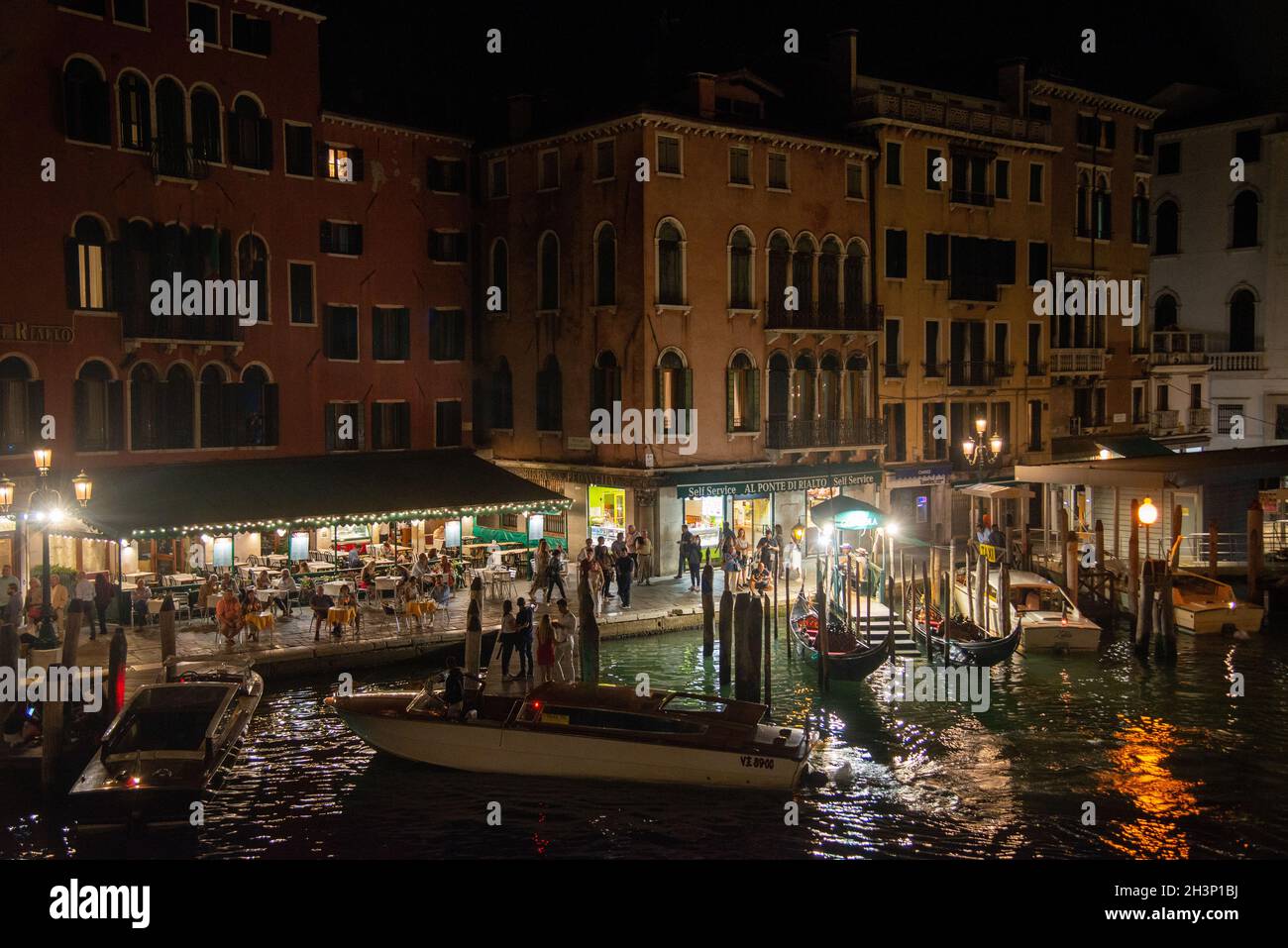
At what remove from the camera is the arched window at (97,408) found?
26.5 metres

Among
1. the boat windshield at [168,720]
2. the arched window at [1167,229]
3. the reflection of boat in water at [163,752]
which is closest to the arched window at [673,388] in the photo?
the reflection of boat in water at [163,752]

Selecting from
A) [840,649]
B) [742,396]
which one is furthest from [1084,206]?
[840,649]

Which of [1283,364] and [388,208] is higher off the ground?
[388,208]

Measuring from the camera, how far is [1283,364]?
43.7 m

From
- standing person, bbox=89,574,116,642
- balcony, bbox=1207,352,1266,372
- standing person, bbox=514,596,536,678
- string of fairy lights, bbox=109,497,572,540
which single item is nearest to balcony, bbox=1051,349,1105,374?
balcony, bbox=1207,352,1266,372

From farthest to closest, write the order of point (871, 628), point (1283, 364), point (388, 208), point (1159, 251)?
point (1159, 251) < point (1283, 364) < point (388, 208) < point (871, 628)

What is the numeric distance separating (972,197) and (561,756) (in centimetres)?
2434

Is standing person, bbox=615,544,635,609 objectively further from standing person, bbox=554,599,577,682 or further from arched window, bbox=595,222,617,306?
arched window, bbox=595,222,617,306

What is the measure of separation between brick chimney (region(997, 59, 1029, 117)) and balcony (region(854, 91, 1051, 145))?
22.2 inches

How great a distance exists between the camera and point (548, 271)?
107 feet

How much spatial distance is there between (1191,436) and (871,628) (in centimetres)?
2244

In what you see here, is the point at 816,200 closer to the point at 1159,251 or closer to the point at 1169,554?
the point at 1169,554

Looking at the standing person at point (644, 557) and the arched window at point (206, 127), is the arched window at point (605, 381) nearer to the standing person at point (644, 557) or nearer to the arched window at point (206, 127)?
the standing person at point (644, 557)
